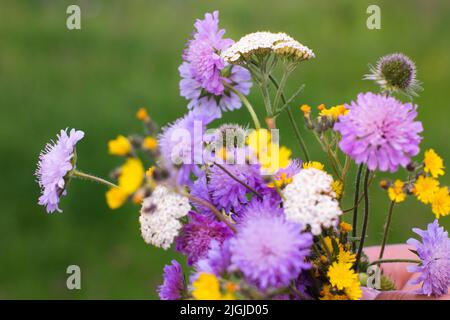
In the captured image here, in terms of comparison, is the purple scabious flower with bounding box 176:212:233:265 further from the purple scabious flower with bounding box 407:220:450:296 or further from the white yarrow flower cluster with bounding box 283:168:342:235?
the purple scabious flower with bounding box 407:220:450:296

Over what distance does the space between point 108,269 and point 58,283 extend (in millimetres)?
143

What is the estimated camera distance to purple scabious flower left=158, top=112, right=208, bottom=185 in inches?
21.5

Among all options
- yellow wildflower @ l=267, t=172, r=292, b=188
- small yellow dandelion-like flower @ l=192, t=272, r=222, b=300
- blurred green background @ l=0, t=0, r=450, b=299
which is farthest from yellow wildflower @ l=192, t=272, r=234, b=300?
blurred green background @ l=0, t=0, r=450, b=299

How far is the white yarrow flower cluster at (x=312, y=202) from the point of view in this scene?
528mm

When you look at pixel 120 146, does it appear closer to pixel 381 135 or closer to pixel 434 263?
pixel 381 135

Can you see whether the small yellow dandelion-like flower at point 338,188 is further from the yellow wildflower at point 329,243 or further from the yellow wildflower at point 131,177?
the yellow wildflower at point 131,177

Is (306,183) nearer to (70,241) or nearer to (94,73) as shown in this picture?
(70,241)

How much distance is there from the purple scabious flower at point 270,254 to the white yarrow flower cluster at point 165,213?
0.19ft

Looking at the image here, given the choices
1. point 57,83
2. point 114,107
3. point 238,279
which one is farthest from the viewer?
point 57,83

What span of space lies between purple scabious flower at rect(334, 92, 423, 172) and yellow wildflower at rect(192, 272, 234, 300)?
15 centimetres

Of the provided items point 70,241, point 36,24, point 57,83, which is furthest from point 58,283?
point 36,24

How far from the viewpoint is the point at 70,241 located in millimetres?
1919

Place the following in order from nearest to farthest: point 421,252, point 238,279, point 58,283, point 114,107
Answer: point 238,279
point 421,252
point 58,283
point 114,107

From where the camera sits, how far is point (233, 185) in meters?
0.61
